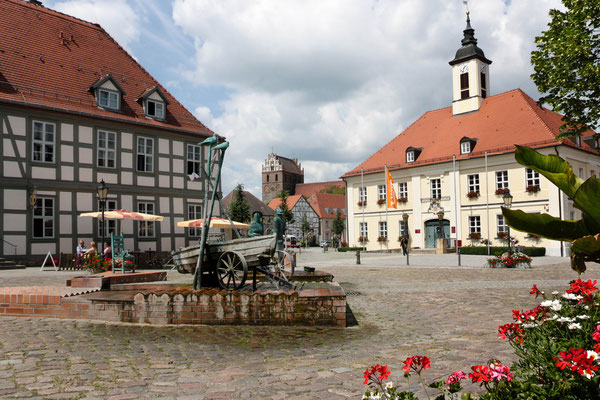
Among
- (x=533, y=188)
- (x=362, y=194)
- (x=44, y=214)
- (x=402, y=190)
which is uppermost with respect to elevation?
(x=402, y=190)

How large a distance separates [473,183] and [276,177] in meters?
88.0

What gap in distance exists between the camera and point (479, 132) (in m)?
38.8

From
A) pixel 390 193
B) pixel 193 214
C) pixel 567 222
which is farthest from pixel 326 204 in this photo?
pixel 567 222

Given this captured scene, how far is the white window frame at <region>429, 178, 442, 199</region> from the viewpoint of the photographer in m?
39.8

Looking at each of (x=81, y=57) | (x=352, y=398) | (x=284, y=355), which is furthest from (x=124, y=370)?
(x=81, y=57)

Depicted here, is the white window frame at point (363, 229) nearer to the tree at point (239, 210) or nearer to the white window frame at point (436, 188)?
the white window frame at point (436, 188)

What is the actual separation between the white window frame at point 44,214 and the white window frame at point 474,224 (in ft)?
94.2

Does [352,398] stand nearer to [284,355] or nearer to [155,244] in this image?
[284,355]

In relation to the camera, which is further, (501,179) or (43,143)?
(501,179)

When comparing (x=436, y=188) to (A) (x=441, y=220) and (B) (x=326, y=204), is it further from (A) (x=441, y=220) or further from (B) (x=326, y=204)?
(B) (x=326, y=204)

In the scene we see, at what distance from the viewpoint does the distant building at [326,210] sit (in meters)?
94.4

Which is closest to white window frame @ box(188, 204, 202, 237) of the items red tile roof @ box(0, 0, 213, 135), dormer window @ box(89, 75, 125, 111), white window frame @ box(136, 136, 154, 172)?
white window frame @ box(136, 136, 154, 172)

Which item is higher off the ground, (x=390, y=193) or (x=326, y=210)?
(x=326, y=210)

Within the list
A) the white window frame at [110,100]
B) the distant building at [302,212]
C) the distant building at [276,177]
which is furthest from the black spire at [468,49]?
the distant building at [276,177]
